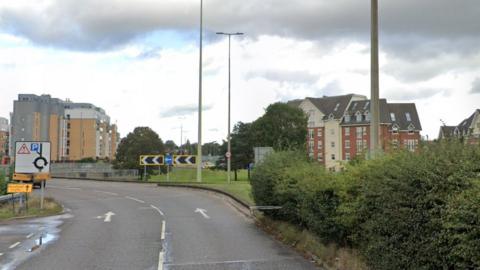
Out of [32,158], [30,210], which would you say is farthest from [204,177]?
[32,158]

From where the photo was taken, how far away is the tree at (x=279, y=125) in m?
94.5

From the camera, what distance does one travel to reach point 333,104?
135625 millimetres

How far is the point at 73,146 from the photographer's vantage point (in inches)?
7087

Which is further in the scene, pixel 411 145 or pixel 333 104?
pixel 333 104

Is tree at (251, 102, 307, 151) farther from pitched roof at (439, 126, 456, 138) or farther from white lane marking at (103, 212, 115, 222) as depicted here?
pitched roof at (439, 126, 456, 138)

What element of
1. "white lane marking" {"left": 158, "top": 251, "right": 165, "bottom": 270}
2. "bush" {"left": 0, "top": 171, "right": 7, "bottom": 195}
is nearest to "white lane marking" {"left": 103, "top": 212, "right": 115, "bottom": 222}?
"white lane marking" {"left": 158, "top": 251, "right": 165, "bottom": 270}

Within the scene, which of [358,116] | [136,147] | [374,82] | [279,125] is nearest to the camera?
[374,82]

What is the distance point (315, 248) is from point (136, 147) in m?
76.2

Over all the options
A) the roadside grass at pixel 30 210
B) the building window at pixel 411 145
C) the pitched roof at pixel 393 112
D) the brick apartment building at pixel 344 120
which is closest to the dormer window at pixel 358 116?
the brick apartment building at pixel 344 120

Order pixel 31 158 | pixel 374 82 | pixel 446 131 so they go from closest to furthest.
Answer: pixel 446 131, pixel 374 82, pixel 31 158

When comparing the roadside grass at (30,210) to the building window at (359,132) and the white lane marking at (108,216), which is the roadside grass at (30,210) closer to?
the white lane marking at (108,216)

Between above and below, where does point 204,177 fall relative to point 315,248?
below

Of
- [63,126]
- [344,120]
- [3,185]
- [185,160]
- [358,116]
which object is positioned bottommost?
[3,185]

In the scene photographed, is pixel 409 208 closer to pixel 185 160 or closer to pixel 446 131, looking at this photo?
pixel 446 131
